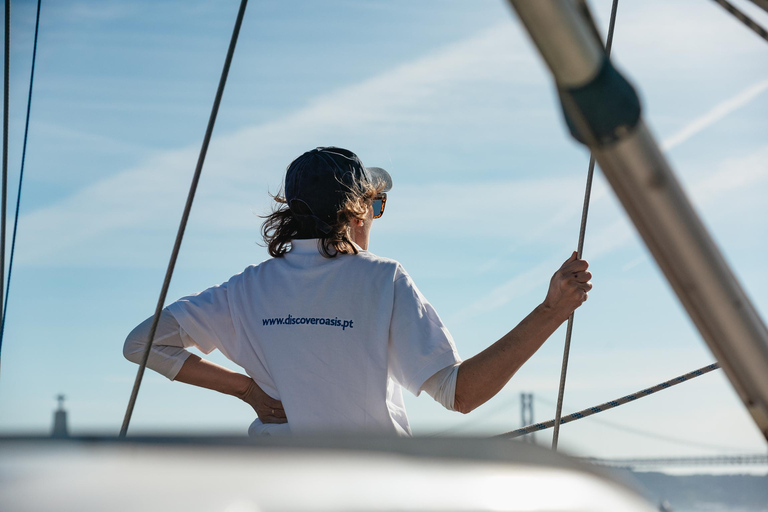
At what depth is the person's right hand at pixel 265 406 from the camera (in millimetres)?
1240

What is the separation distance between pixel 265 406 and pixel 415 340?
0.29 meters

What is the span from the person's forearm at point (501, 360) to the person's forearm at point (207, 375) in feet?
1.45

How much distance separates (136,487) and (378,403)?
2.95ft

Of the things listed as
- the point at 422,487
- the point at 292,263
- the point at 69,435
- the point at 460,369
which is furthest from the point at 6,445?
the point at 292,263

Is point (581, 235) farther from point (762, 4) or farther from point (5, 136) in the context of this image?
point (5, 136)

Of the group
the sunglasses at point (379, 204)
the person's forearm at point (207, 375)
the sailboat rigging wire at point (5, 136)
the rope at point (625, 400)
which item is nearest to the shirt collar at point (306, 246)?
the sunglasses at point (379, 204)

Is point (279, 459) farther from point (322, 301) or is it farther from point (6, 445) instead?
point (322, 301)

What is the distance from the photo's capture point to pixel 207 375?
1438 mm

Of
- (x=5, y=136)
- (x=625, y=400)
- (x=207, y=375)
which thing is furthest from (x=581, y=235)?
(x=5, y=136)

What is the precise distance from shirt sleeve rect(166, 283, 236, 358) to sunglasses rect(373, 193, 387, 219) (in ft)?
0.92

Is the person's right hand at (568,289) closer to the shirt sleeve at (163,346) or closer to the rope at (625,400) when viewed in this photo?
the shirt sleeve at (163,346)

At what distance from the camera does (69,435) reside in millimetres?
300

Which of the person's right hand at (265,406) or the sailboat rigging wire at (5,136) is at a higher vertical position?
the sailboat rigging wire at (5,136)

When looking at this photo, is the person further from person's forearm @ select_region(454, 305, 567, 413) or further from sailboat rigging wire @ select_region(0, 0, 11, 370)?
sailboat rigging wire @ select_region(0, 0, 11, 370)
